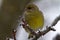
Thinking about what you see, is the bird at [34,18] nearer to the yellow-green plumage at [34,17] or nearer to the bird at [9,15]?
the yellow-green plumage at [34,17]

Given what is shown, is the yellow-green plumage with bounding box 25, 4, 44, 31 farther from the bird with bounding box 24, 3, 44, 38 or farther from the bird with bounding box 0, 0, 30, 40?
the bird with bounding box 0, 0, 30, 40

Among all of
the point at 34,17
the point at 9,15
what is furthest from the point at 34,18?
the point at 9,15

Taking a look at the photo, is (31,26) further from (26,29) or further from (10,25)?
(10,25)

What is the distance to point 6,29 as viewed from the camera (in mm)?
1188

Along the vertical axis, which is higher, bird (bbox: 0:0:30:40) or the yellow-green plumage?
bird (bbox: 0:0:30:40)

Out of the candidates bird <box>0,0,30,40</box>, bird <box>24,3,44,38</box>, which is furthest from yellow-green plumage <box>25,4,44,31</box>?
bird <box>0,0,30,40</box>

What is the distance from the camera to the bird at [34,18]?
1.04 meters

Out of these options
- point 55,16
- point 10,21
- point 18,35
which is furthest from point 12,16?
point 55,16

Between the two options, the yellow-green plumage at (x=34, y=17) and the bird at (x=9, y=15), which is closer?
the yellow-green plumage at (x=34, y=17)

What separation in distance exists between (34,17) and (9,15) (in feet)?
0.70

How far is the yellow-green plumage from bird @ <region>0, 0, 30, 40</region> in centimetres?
11

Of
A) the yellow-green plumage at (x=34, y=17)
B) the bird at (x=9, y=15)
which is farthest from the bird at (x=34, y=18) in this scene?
the bird at (x=9, y=15)

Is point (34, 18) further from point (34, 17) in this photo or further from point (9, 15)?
point (9, 15)

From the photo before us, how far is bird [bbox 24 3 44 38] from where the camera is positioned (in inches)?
40.9
